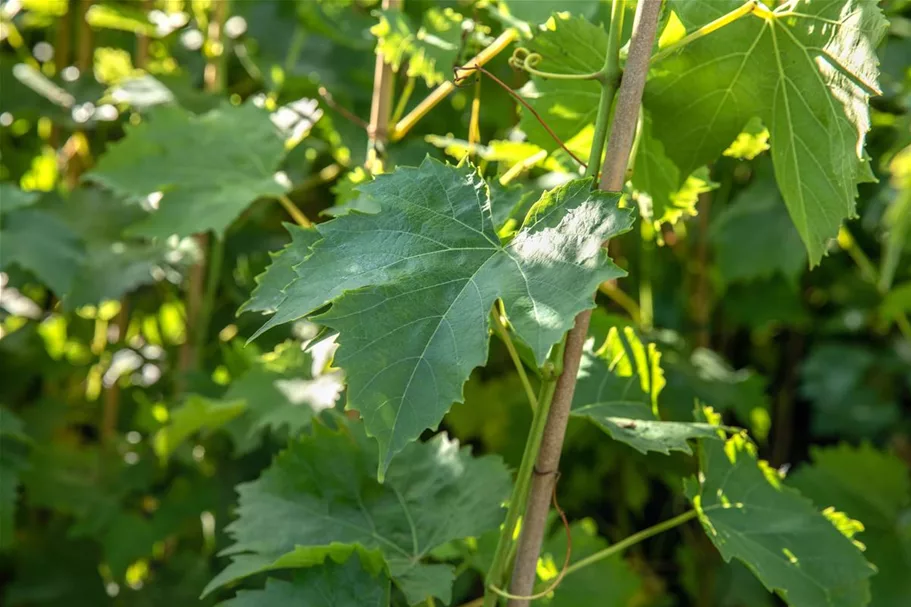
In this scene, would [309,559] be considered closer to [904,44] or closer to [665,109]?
[665,109]

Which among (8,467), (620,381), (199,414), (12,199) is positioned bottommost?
(8,467)

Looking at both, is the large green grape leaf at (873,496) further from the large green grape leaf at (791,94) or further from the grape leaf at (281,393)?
the large green grape leaf at (791,94)

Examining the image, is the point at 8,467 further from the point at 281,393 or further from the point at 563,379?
the point at 563,379

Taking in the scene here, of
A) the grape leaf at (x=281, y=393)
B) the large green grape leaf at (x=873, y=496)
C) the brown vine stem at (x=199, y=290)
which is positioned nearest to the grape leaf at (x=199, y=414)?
the grape leaf at (x=281, y=393)

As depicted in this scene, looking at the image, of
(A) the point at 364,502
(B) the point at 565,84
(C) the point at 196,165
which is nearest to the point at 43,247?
(C) the point at 196,165

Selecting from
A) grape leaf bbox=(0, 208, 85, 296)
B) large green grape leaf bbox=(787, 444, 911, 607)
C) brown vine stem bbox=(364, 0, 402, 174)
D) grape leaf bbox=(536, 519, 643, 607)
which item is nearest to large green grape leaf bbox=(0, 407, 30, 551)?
grape leaf bbox=(0, 208, 85, 296)

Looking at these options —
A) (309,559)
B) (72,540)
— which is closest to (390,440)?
(309,559)
